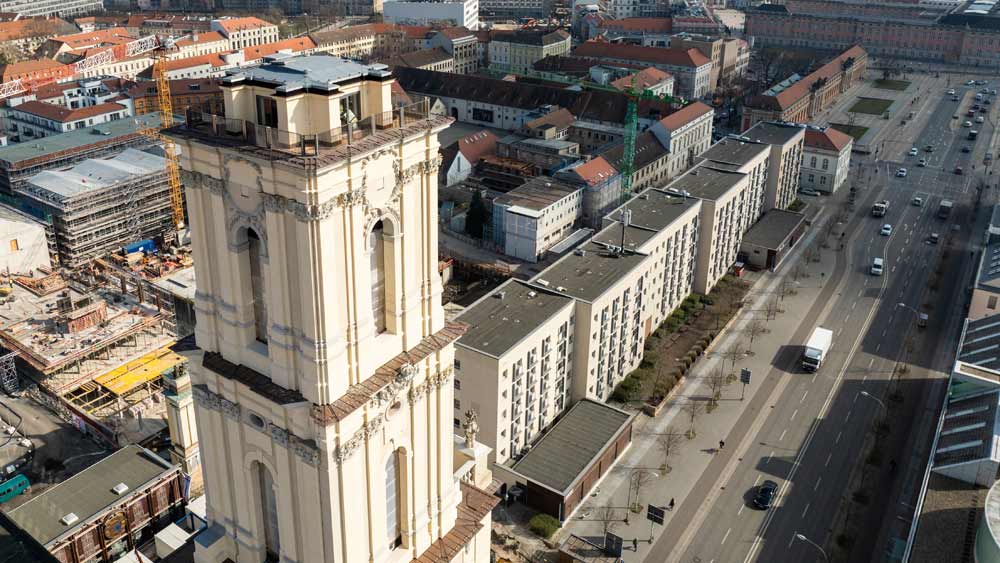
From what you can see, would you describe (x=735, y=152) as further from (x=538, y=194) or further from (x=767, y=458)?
(x=767, y=458)

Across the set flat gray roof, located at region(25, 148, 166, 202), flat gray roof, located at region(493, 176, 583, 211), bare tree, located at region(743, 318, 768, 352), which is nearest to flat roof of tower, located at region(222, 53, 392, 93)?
bare tree, located at region(743, 318, 768, 352)

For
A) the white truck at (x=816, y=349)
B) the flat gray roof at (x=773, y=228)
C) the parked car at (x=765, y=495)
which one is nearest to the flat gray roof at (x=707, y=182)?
the flat gray roof at (x=773, y=228)

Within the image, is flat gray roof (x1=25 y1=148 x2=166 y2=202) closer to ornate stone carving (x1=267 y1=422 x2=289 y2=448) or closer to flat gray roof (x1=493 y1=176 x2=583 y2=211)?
flat gray roof (x1=493 y1=176 x2=583 y2=211)

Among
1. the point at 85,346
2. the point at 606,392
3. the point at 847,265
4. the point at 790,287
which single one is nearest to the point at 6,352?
the point at 85,346

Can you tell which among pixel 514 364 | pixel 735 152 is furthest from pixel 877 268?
pixel 514 364

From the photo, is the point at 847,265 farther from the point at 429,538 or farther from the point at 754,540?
the point at 429,538
